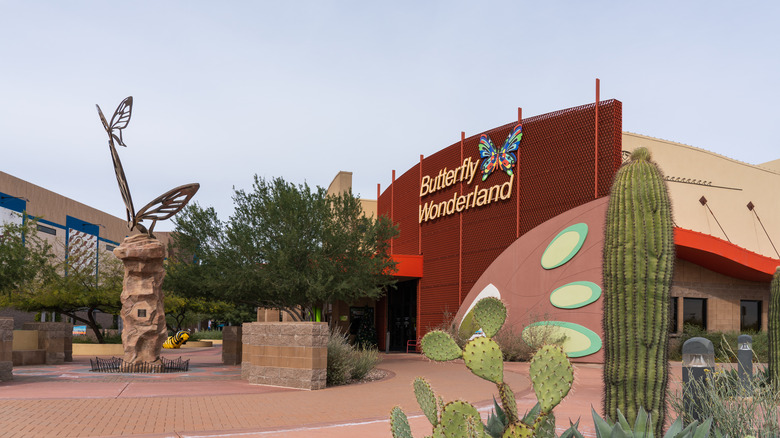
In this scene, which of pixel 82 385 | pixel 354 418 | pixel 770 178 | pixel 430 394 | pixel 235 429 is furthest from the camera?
pixel 770 178

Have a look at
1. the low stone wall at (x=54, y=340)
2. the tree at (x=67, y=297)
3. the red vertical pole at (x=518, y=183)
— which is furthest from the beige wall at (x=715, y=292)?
the tree at (x=67, y=297)

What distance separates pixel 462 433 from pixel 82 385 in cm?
1396

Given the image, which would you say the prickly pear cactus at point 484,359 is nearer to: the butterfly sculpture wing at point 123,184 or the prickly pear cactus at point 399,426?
the prickly pear cactus at point 399,426

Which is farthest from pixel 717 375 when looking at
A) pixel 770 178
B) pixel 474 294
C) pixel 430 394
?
pixel 770 178

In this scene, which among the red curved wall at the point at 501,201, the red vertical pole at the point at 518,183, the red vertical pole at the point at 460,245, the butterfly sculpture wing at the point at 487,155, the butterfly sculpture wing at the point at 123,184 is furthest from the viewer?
the red vertical pole at the point at 460,245

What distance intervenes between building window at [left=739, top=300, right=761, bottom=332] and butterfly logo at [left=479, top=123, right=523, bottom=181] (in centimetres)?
1142

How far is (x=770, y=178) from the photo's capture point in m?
30.7

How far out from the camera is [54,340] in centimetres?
2575

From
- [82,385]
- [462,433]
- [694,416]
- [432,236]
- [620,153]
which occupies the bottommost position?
[82,385]

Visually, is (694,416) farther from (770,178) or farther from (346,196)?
(770,178)

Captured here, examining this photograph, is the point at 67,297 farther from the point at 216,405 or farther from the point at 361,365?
the point at 216,405

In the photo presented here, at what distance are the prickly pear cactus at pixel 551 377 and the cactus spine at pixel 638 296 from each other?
8.85ft

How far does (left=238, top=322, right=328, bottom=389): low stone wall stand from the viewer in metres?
15.5

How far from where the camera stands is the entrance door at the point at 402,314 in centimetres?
3488
